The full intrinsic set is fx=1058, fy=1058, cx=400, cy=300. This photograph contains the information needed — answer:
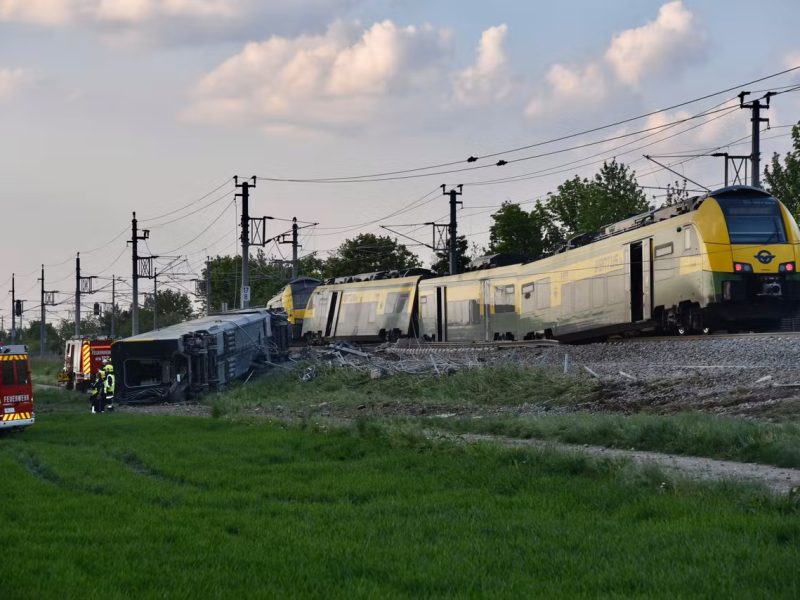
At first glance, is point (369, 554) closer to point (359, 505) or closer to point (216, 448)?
point (359, 505)

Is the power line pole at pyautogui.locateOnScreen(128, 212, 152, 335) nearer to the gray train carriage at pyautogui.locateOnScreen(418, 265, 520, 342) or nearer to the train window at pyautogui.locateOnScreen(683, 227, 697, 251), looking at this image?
the gray train carriage at pyautogui.locateOnScreen(418, 265, 520, 342)

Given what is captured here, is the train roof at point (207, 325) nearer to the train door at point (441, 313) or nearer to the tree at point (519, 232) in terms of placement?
the train door at point (441, 313)

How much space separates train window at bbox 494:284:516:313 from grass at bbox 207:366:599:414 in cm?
779

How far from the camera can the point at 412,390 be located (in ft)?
104

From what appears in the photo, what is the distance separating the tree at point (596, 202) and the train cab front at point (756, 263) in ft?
115

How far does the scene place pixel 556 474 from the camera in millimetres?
13477

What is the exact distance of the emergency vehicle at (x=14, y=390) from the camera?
1009 inches

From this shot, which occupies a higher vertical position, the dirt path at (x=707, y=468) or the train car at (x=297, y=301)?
the train car at (x=297, y=301)

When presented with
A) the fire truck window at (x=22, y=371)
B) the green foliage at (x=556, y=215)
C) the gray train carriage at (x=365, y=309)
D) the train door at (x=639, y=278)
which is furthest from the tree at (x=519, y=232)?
the fire truck window at (x=22, y=371)

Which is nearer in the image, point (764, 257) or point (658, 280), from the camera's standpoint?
point (764, 257)

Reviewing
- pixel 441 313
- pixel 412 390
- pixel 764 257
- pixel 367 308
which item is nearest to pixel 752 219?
pixel 764 257

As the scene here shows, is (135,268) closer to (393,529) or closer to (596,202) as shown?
(596,202)

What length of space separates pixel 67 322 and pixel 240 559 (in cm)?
12594

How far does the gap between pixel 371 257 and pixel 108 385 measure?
60138mm
